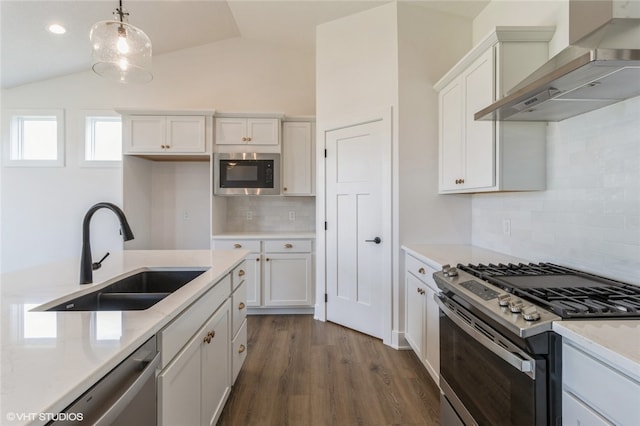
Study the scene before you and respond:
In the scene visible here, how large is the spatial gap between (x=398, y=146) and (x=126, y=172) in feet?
10.3

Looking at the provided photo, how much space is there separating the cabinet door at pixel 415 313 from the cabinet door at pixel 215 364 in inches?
54.5

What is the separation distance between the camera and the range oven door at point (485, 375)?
0.92 m

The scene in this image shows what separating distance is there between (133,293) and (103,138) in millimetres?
3419

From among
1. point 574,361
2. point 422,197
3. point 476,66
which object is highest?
point 476,66

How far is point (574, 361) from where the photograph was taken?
0.85 m

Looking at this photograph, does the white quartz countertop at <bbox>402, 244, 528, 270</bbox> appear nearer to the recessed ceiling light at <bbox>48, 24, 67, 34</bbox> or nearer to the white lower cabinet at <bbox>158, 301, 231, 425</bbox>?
the white lower cabinet at <bbox>158, 301, 231, 425</bbox>

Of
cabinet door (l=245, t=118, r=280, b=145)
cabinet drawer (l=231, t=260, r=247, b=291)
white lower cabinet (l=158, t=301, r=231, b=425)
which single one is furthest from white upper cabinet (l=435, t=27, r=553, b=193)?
cabinet door (l=245, t=118, r=280, b=145)

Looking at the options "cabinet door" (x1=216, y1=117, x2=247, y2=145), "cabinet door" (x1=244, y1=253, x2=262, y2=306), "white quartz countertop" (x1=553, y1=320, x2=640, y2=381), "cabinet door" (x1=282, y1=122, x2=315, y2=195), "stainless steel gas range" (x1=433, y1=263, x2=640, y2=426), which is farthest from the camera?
"cabinet door" (x1=282, y1=122, x2=315, y2=195)

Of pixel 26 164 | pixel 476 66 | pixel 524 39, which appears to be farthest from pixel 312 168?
pixel 26 164

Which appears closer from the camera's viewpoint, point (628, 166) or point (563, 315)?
point (563, 315)

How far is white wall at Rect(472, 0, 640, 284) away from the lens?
4.26 feet

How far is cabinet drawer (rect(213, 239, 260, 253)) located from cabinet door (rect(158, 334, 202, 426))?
79.5 inches

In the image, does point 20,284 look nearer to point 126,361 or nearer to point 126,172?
point 126,361

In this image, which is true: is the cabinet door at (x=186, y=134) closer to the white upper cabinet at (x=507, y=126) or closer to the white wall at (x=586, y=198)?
the white upper cabinet at (x=507, y=126)
